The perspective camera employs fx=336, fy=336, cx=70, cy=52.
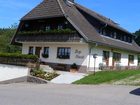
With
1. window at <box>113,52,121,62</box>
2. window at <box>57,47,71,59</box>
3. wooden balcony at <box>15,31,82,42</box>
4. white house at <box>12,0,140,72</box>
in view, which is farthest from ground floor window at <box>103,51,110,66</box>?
wooden balcony at <box>15,31,82,42</box>

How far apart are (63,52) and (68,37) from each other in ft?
8.52

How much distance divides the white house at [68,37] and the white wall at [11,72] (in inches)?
188

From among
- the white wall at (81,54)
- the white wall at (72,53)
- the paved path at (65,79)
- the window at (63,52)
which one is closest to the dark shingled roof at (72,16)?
the white wall at (81,54)

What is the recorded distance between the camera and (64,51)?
3306 centimetres

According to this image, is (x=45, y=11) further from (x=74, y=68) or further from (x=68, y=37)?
(x=74, y=68)

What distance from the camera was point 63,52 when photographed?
33094mm

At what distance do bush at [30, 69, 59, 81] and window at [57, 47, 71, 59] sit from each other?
14.8 feet

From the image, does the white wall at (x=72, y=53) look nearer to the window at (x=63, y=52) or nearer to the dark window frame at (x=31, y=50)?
the window at (x=63, y=52)

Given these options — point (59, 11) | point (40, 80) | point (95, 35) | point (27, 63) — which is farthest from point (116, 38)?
point (40, 80)

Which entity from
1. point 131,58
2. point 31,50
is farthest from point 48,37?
point 131,58

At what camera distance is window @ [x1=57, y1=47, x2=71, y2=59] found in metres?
32.5

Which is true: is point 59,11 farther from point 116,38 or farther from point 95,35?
point 116,38

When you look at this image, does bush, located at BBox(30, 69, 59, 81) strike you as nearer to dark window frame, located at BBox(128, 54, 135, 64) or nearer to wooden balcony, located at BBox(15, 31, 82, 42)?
wooden balcony, located at BBox(15, 31, 82, 42)

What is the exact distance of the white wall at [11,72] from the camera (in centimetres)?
2839
